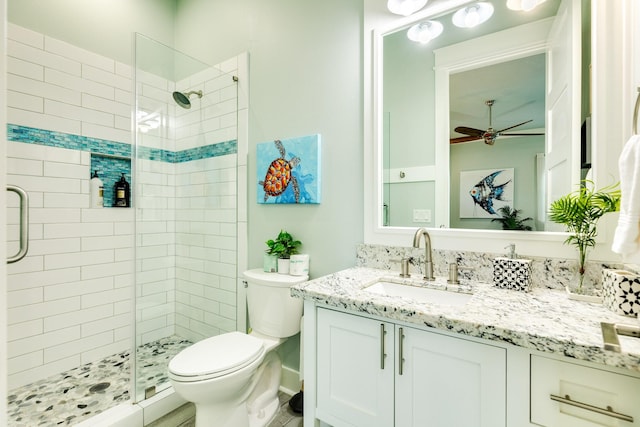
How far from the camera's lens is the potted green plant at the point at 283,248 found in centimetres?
180

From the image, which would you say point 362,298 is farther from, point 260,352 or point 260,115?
point 260,115

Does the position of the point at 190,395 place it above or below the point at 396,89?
below

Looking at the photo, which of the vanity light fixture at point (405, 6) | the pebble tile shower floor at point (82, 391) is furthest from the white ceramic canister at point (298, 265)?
the vanity light fixture at point (405, 6)

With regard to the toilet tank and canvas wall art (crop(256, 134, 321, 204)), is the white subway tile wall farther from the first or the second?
the toilet tank

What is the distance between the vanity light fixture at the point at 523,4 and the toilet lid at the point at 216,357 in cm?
193

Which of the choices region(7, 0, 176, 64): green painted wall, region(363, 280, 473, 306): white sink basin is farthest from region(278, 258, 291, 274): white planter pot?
region(7, 0, 176, 64): green painted wall

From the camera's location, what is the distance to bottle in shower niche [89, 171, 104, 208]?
213cm

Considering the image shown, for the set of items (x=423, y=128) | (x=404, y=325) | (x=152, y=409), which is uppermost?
(x=423, y=128)

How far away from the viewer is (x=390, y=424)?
102cm

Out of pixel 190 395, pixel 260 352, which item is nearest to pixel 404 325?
pixel 260 352

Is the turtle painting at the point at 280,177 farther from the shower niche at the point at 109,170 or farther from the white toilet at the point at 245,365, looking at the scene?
the shower niche at the point at 109,170

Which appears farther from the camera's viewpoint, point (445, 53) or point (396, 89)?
point (396, 89)

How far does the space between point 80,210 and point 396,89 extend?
224cm

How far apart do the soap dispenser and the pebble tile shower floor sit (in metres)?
1.89
